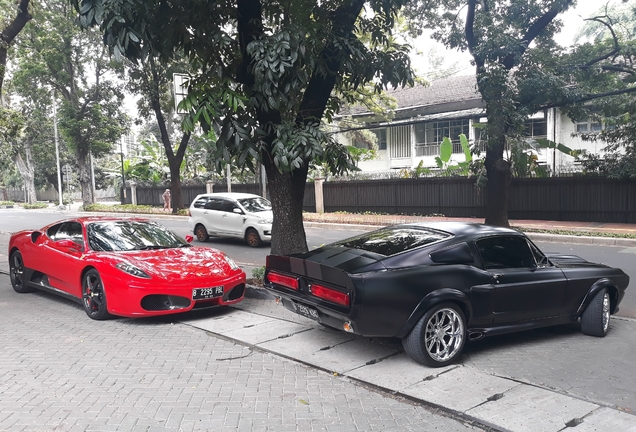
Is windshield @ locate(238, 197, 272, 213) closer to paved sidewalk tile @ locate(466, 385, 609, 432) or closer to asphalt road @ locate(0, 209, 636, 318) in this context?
asphalt road @ locate(0, 209, 636, 318)

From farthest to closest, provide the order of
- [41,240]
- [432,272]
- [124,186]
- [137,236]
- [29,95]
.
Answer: [124,186], [29,95], [41,240], [137,236], [432,272]

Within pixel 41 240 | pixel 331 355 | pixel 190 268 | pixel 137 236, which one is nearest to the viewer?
pixel 331 355

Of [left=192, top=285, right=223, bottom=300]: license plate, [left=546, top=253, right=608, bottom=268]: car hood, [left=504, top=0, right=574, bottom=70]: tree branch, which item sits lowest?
[left=192, top=285, right=223, bottom=300]: license plate

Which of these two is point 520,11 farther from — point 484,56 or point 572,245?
point 572,245

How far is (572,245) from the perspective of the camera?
14.6m

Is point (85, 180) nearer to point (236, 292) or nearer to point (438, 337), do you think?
point (236, 292)

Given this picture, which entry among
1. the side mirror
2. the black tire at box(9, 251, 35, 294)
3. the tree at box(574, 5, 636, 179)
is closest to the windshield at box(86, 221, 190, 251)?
the side mirror

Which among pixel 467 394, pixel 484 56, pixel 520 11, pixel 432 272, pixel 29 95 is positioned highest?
pixel 29 95

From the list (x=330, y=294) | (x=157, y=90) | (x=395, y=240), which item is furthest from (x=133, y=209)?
(x=330, y=294)

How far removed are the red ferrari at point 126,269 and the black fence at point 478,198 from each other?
16.5 m

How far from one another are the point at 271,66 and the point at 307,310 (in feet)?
11.2

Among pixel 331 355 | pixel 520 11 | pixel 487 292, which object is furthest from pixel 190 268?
pixel 520 11

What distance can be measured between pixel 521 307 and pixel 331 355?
2.11m

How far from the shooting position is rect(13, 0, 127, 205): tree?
31.1 meters
